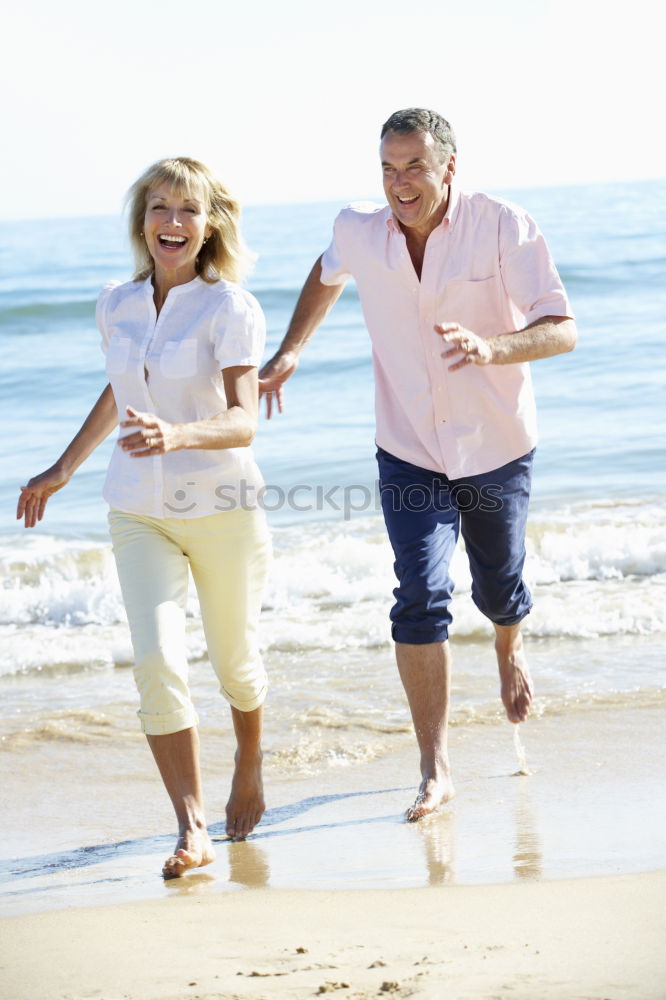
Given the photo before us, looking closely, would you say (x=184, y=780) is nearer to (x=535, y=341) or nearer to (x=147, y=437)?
(x=147, y=437)

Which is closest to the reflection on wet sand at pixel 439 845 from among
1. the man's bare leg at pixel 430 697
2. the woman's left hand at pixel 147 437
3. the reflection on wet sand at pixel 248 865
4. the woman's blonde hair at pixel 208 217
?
the man's bare leg at pixel 430 697

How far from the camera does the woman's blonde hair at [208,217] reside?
3621 millimetres

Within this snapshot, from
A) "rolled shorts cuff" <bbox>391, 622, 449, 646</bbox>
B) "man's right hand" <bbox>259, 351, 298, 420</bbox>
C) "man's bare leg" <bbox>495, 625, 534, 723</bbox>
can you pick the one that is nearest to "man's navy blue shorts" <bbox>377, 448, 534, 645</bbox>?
"rolled shorts cuff" <bbox>391, 622, 449, 646</bbox>

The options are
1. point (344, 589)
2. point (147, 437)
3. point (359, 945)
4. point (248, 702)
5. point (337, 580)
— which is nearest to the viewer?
point (359, 945)

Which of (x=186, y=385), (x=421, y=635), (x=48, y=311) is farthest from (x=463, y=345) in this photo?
(x=48, y=311)

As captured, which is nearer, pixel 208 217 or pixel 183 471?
pixel 183 471

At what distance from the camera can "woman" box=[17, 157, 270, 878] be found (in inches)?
137

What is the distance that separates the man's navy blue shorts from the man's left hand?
2.14 ft

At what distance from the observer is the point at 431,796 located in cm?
388

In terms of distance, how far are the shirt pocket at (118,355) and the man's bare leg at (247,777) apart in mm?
1090

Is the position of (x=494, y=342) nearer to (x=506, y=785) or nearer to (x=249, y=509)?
(x=249, y=509)

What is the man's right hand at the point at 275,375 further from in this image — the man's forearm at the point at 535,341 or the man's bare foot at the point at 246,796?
the man's bare foot at the point at 246,796

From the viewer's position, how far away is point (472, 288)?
389cm

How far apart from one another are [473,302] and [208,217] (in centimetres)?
86
